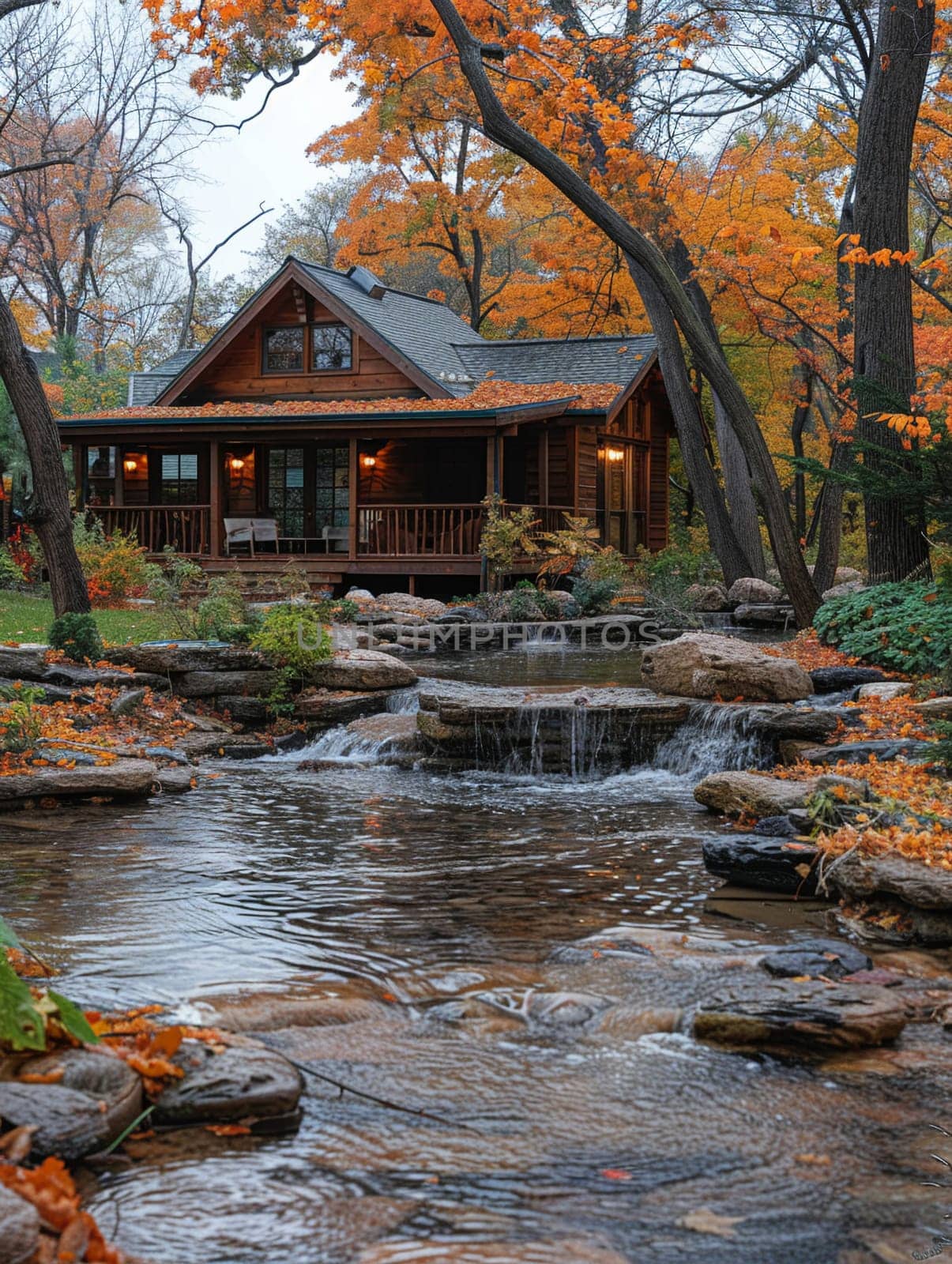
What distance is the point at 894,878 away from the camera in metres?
5.77

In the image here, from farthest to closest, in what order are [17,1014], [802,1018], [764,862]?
[764,862], [802,1018], [17,1014]

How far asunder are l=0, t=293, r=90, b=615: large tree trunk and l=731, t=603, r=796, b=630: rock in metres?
10.2

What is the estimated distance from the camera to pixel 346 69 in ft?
84.3

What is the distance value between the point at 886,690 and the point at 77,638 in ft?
24.8

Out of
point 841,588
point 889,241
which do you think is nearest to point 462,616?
point 889,241

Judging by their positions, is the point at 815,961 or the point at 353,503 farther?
the point at 353,503

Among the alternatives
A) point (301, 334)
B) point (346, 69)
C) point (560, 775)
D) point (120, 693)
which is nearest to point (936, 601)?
point (560, 775)

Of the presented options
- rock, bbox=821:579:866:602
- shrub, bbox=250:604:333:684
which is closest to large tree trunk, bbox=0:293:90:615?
shrub, bbox=250:604:333:684

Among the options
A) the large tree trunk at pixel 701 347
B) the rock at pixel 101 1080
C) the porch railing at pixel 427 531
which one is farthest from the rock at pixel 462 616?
the rock at pixel 101 1080

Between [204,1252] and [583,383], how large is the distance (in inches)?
892

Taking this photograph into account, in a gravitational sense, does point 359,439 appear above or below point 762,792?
above

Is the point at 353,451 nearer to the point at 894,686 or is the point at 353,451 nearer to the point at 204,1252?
the point at 894,686

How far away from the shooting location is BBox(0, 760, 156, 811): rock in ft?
27.5

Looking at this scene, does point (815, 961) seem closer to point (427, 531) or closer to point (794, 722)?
point (794, 722)
